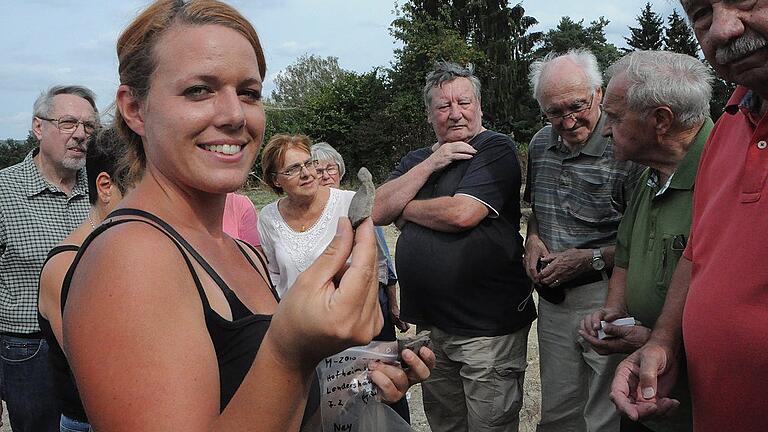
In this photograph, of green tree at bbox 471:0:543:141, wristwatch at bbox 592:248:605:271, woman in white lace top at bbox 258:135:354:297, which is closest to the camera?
wristwatch at bbox 592:248:605:271

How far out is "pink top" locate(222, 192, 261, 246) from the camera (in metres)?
4.43

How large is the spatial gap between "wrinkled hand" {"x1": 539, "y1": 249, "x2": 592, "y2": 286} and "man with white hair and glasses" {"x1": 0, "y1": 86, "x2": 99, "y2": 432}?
2528 mm

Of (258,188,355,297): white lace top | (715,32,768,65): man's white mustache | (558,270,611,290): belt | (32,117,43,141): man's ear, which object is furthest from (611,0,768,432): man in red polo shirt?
(32,117,43,141): man's ear

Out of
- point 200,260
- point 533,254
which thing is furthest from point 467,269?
point 200,260

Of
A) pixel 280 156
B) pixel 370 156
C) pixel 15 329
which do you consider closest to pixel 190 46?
pixel 15 329

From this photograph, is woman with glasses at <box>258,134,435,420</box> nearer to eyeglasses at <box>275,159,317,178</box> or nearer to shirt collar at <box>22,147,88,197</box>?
eyeglasses at <box>275,159,317,178</box>

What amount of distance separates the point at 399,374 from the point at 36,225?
2792 millimetres

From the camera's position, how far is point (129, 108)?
1.41m

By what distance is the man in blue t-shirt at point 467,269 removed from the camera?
3582 mm

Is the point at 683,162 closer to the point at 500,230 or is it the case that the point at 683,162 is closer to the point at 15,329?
the point at 500,230

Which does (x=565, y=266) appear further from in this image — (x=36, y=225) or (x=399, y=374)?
(x=36, y=225)

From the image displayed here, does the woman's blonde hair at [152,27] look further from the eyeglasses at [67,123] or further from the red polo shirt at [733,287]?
the eyeglasses at [67,123]

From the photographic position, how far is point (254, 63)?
4.69ft

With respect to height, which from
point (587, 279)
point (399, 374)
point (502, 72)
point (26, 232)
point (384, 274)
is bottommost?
point (384, 274)
